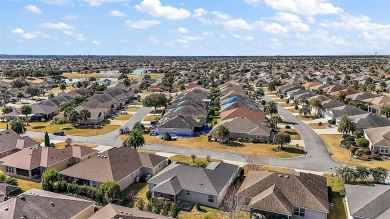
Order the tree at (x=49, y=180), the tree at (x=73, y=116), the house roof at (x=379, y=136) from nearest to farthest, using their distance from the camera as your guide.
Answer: the tree at (x=49, y=180)
the house roof at (x=379, y=136)
the tree at (x=73, y=116)

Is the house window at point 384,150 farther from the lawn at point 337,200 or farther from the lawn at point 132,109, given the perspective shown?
the lawn at point 132,109

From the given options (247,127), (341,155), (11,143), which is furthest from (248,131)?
(11,143)

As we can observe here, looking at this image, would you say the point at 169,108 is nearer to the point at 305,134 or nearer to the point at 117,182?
the point at 305,134

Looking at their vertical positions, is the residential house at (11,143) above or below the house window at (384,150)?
above

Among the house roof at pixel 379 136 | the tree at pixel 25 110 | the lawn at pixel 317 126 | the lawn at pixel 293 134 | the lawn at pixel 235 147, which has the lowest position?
the lawn at pixel 235 147

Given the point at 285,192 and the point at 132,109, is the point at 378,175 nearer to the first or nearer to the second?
the point at 285,192

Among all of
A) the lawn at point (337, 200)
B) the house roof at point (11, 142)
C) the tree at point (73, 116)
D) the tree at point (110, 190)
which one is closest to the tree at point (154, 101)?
the tree at point (73, 116)
